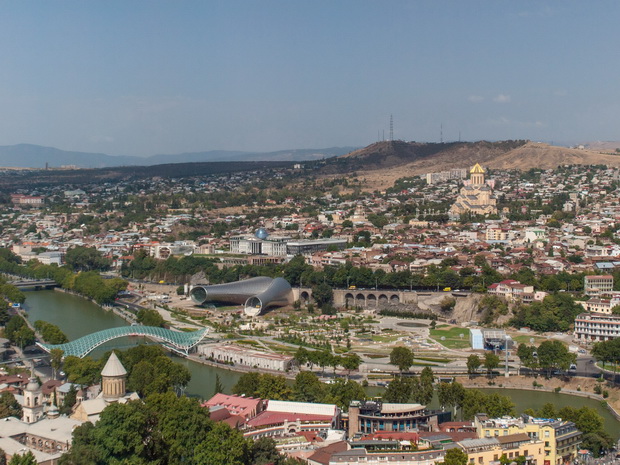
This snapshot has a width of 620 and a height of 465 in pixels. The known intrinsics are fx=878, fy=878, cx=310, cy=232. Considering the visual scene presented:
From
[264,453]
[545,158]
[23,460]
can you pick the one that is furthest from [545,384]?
[545,158]

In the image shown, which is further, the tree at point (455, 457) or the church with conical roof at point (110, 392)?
the church with conical roof at point (110, 392)

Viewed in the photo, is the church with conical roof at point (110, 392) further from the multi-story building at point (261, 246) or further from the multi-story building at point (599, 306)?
the multi-story building at point (261, 246)

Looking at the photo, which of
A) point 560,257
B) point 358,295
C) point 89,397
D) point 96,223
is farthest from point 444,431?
point 96,223

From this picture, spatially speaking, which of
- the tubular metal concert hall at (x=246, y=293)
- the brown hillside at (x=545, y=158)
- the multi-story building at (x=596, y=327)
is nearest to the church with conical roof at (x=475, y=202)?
the brown hillside at (x=545, y=158)

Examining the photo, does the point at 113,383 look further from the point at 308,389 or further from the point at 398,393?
the point at 398,393

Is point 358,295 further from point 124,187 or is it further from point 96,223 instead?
point 124,187
